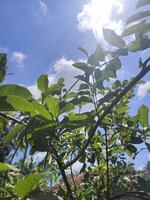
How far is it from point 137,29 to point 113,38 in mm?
81

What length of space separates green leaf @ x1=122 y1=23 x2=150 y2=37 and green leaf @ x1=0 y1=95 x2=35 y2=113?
33 centimetres

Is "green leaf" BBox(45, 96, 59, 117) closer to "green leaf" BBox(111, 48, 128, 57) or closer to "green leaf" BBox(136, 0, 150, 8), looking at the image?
"green leaf" BBox(111, 48, 128, 57)

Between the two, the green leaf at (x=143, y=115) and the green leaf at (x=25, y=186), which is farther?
the green leaf at (x=143, y=115)

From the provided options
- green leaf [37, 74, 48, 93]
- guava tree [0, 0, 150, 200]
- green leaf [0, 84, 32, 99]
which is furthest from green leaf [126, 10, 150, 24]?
green leaf [37, 74, 48, 93]

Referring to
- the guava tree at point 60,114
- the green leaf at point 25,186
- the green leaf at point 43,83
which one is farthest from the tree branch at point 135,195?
the green leaf at point 43,83

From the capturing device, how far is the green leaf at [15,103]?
1096 mm

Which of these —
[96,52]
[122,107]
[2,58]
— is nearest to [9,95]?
[2,58]

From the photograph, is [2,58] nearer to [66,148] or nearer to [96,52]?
[96,52]

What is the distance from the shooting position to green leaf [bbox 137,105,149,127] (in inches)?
64.7

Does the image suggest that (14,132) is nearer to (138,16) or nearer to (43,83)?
(43,83)

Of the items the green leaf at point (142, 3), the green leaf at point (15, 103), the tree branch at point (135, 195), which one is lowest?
the tree branch at point (135, 195)

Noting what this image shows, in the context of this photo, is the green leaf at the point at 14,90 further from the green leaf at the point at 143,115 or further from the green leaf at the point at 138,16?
the green leaf at the point at 143,115

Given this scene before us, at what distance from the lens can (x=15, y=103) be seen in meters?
1.10

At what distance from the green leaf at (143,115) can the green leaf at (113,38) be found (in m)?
0.44
